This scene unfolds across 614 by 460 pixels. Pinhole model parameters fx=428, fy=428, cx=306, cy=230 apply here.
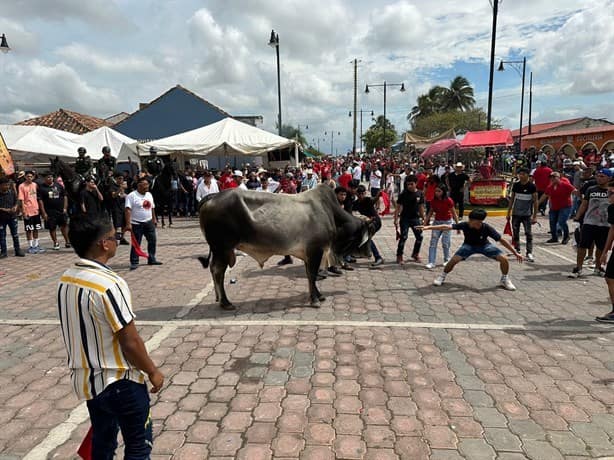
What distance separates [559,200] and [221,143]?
36.1 feet

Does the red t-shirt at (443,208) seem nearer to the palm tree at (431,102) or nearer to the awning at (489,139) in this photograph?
the awning at (489,139)

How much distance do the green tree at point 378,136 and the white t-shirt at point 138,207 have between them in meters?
68.3

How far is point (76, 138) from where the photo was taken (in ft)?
65.5

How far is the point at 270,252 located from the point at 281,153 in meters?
20.3

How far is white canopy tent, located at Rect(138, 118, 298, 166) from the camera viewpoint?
15648 millimetres

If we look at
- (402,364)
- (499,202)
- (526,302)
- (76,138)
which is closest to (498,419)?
(402,364)

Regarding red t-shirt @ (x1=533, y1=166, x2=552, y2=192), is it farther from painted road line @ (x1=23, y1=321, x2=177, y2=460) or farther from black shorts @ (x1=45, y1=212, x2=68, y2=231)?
black shorts @ (x1=45, y1=212, x2=68, y2=231)

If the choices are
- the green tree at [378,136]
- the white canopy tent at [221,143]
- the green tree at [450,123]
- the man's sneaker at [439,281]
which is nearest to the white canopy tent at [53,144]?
the white canopy tent at [221,143]

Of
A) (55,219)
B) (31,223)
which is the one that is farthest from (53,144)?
(31,223)

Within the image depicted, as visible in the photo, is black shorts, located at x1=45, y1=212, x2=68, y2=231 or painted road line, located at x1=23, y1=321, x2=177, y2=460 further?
black shorts, located at x1=45, y1=212, x2=68, y2=231

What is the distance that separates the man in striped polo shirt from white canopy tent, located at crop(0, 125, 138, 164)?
52.9 feet

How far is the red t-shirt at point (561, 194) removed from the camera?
952 centimetres

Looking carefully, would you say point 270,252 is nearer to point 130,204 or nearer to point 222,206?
point 222,206

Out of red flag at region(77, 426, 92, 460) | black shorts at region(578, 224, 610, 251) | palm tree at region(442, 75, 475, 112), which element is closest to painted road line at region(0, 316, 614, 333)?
black shorts at region(578, 224, 610, 251)
